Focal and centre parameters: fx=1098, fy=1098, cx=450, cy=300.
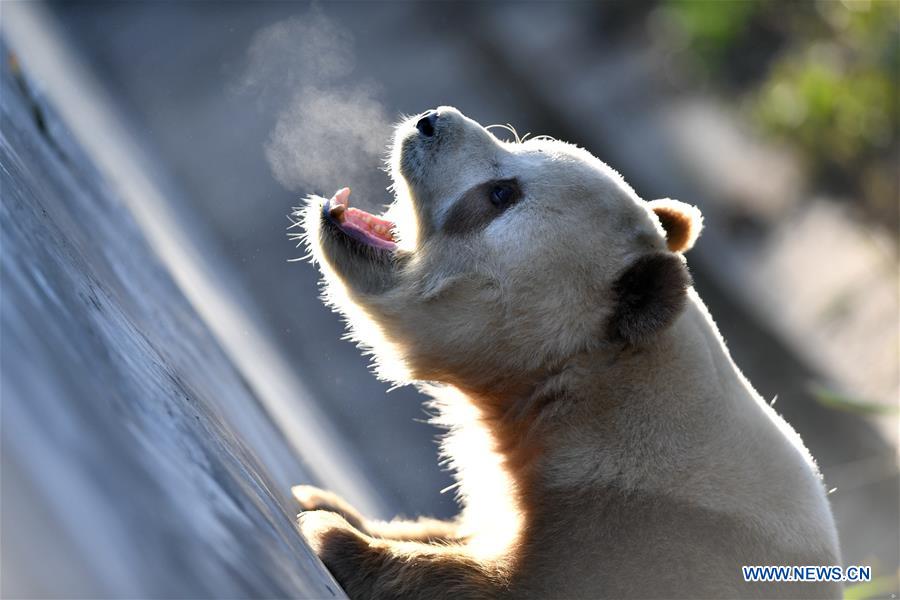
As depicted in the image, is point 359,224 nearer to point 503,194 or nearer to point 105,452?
point 503,194

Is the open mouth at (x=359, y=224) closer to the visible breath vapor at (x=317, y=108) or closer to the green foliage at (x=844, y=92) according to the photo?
the visible breath vapor at (x=317, y=108)

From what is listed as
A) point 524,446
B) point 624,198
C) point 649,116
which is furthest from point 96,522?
point 649,116

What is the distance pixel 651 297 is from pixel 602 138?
7128 millimetres

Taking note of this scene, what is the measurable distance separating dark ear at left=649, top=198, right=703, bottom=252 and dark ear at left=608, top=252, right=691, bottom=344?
1.66 feet

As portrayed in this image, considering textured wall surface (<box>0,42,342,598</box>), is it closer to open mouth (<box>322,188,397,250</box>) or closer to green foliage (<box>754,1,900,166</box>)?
open mouth (<box>322,188,397,250</box>)

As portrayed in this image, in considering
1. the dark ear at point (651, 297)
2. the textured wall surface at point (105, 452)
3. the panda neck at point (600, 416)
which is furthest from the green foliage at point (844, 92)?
the textured wall surface at point (105, 452)

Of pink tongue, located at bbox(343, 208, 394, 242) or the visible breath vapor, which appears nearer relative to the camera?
pink tongue, located at bbox(343, 208, 394, 242)

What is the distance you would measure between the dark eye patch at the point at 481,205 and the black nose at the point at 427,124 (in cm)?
24

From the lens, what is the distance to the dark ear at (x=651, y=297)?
10.4 ft

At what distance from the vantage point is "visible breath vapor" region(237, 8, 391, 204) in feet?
20.8

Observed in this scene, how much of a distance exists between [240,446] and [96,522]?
1606 millimetres

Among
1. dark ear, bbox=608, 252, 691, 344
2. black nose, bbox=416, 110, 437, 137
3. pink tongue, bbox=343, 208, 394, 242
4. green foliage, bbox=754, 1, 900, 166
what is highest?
green foliage, bbox=754, 1, 900, 166

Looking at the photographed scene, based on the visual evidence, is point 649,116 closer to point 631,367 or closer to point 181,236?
point 181,236

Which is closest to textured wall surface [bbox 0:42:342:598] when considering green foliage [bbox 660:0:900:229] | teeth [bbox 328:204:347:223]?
teeth [bbox 328:204:347:223]
